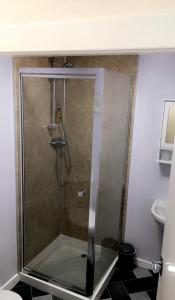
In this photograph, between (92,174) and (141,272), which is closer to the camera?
(92,174)

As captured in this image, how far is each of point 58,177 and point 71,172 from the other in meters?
0.18

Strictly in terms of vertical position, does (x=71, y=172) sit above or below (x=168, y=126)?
below

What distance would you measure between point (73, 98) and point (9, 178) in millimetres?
1089

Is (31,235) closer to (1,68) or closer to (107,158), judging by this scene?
(107,158)

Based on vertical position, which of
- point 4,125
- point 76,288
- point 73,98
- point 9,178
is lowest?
point 76,288

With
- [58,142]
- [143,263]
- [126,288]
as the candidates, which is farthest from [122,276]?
[58,142]

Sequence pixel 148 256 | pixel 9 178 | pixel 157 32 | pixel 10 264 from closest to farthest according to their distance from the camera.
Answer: pixel 157 32
pixel 9 178
pixel 10 264
pixel 148 256

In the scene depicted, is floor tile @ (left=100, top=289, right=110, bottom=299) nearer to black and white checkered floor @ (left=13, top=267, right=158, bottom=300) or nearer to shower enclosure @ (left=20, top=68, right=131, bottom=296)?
black and white checkered floor @ (left=13, top=267, right=158, bottom=300)

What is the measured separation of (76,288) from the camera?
2506 mm

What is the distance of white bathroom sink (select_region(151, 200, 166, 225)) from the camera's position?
248cm

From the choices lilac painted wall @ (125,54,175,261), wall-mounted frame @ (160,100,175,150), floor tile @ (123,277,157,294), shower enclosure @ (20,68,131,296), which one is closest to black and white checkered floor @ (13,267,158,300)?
floor tile @ (123,277,157,294)

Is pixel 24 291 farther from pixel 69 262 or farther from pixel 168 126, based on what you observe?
pixel 168 126

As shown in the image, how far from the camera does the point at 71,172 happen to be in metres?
3.06

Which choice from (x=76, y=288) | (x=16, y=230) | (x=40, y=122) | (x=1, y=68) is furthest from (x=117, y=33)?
(x=76, y=288)
